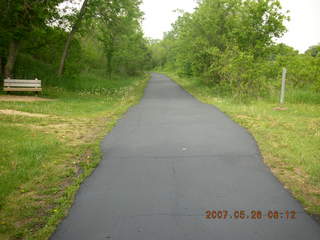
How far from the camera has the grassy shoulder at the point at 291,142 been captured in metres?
4.55

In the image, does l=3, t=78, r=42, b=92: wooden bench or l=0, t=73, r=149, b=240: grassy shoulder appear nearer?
l=0, t=73, r=149, b=240: grassy shoulder

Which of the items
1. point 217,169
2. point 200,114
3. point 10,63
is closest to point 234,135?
point 217,169

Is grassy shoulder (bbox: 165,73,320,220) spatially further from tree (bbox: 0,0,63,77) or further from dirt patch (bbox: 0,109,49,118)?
tree (bbox: 0,0,63,77)

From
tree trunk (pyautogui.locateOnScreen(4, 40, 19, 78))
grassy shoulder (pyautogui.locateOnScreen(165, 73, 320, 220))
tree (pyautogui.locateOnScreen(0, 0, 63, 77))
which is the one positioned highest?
tree (pyautogui.locateOnScreen(0, 0, 63, 77))

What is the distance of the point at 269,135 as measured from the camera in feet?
25.3

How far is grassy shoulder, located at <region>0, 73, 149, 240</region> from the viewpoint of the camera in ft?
11.7

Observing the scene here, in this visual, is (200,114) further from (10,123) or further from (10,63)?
(10,63)

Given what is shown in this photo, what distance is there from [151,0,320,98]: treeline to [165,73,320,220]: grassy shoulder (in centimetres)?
350

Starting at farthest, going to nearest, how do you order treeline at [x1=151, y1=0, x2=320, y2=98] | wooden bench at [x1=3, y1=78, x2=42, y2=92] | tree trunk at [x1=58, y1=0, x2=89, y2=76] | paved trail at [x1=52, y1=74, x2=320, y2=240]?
tree trunk at [x1=58, y1=0, x2=89, y2=76]
treeline at [x1=151, y1=0, x2=320, y2=98]
wooden bench at [x1=3, y1=78, x2=42, y2=92]
paved trail at [x1=52, y1=74, x2=320, y2=240]

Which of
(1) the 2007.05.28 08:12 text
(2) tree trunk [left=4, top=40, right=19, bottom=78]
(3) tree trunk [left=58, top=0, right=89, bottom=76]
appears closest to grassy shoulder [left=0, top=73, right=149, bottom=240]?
(1) the 2007.05.28 08:12 text

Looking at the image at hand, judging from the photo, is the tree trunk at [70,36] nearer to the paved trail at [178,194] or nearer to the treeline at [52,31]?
the treeline at [52,31]

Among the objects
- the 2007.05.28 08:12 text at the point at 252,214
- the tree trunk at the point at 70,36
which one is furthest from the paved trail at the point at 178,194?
the tree trunk at the point at 70,36

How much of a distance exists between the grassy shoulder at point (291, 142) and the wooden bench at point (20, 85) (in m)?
10.0

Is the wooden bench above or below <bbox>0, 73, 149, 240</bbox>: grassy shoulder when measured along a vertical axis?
above
